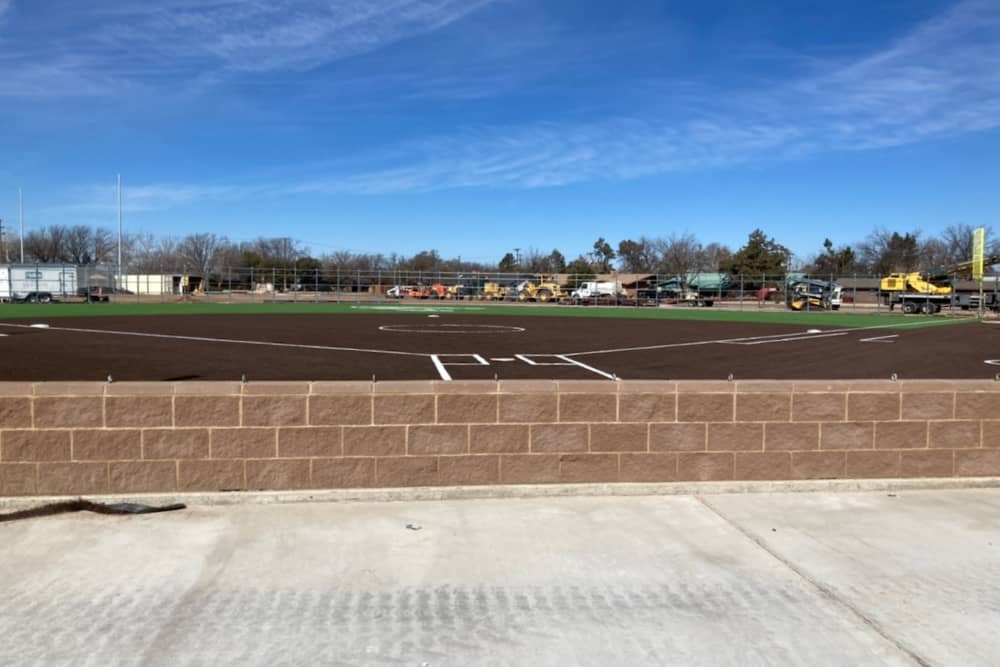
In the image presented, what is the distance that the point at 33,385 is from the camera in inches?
250

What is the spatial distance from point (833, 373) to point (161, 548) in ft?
45.2

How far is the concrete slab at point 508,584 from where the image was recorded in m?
4.11

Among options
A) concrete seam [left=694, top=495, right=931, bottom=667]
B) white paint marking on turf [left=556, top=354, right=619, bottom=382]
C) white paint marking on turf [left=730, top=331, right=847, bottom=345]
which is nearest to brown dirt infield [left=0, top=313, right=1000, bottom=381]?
white paint marking on turf [left=556, top=354, right=619, bottom=382]

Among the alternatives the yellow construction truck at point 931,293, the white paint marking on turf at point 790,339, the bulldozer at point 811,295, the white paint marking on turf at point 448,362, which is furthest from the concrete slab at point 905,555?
the bulldozer at point 811,295

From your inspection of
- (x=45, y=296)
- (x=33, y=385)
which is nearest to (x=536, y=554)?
(x=33, y=385)

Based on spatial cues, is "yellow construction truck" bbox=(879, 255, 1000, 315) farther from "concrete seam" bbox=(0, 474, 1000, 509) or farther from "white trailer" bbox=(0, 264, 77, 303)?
"white trailer" bbox=(0, 264, 77, 303)

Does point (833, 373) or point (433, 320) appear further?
point (433, 320)

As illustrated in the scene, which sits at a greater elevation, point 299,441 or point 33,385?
point 33,385

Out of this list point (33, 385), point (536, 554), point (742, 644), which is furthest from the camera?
point (33, 385)

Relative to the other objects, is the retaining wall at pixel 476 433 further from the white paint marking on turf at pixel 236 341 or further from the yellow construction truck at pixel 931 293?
the yellow construction truck at pixel 931 293

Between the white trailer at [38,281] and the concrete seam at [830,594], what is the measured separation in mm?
58787

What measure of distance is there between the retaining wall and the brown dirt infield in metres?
6.63

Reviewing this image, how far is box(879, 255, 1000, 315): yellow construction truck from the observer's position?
166 feet

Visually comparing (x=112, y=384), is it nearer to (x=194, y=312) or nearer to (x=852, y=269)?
(x=194, y=312)
